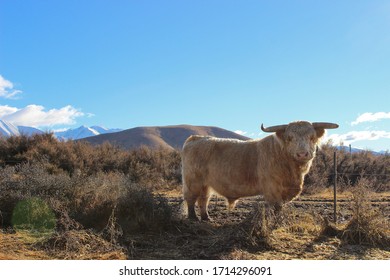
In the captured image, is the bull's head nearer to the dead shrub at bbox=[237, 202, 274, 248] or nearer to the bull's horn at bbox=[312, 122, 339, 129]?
the bull's horn at bbox=[312, 122, 339, 129]

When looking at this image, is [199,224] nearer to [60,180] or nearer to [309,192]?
[60,180]

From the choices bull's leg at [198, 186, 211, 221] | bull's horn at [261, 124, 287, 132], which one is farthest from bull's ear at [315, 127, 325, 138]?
bull's leg at [198, 186, 211, 221]

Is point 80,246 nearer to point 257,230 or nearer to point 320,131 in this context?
point 257,230

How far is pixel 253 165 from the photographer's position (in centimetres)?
855

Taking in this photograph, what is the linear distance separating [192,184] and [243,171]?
1441 millimetres

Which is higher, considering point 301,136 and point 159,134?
point 159,134

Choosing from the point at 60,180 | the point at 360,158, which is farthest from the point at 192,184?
the point at 360,158

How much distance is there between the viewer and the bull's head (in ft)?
24.6

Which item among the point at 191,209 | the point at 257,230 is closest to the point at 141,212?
the point at 191,209

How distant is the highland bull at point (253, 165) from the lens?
310 inches

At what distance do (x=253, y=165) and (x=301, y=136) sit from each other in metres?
1.31

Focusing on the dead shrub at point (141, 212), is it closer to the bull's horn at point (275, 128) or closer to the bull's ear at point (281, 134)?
the bull's horn at point (275, 128)

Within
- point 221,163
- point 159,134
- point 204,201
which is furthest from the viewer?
point 159,134
